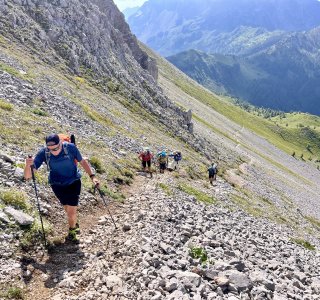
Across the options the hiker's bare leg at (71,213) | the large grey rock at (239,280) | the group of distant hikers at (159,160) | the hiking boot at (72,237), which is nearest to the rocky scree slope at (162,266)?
the large grey rock at (239,280)

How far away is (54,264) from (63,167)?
3143 mm

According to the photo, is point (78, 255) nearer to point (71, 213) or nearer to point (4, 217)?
point (71, 213)

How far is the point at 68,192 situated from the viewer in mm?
13469

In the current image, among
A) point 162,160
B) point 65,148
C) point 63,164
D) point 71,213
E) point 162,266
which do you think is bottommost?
point 162,160

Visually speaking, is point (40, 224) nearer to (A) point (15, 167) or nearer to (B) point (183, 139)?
(A) point (15, 167)

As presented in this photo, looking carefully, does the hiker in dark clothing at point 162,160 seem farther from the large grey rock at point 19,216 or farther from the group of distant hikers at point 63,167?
the large grey rock at point 19,216

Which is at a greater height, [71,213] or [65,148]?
[65,148]

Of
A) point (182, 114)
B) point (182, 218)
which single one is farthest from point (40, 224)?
point (182, 114)

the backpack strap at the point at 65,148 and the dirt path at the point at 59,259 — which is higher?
the backpack strap at the point at 65,148

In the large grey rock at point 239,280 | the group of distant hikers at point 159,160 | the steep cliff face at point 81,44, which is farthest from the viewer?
the steep cliff face at point 81,44

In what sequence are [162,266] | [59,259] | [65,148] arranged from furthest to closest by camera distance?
1. [65,148]
2. [59,259]
3. [162,266]

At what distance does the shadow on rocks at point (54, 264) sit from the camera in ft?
37.1

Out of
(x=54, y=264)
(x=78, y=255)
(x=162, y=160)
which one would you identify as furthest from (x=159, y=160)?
(x=54, y=264)

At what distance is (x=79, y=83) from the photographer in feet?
174
